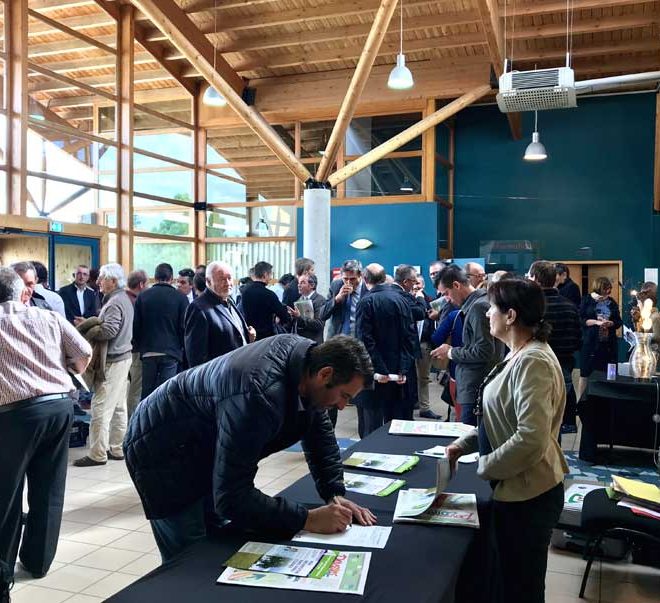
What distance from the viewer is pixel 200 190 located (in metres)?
13.2

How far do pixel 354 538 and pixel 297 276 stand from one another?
471 cm

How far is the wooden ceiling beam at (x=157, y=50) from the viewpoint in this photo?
1088 centimetres

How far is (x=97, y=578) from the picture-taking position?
311 cm

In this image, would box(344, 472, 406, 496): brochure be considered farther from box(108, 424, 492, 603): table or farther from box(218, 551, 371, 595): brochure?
box(218, 551, 371, 595): brochure

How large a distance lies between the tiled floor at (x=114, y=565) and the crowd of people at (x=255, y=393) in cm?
17

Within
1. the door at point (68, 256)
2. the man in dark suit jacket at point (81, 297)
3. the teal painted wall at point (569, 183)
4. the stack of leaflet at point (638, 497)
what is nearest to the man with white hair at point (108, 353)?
the man in dark suit jacket at point (81, 297)

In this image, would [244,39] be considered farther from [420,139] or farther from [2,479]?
[2,479]

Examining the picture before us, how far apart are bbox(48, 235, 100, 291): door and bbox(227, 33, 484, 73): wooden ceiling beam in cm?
450

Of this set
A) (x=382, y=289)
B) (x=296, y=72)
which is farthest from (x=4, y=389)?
(x=296, y=72)

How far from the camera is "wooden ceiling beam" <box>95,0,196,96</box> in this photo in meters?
10.9

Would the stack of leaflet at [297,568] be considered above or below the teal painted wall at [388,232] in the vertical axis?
below

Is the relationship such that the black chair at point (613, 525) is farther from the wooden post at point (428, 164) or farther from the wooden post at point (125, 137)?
the wooden post at point (125, 137)

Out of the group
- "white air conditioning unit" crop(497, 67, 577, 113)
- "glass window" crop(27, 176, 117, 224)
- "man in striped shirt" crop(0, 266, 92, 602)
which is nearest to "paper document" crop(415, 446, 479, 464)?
"man in striped shirt" crop(0, 266, 92, 602)

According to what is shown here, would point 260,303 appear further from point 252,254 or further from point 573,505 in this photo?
point 252,254
